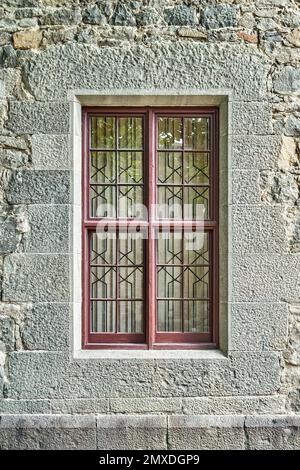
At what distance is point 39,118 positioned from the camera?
4.43m

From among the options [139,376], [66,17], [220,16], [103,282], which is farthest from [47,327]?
[220,16]

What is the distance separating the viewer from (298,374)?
4.38 meters

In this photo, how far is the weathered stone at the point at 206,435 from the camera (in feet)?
14.2

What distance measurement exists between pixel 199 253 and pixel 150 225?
1.52 feet

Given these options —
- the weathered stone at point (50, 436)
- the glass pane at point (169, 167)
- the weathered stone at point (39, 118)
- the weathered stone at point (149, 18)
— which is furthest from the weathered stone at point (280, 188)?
the weathered stone at point (50, 436)

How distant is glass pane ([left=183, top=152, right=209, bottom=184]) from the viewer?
4.64m

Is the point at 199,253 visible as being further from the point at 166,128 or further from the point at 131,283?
the point at 166,128

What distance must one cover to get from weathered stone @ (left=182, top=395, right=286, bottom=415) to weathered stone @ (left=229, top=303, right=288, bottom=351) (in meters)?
0.39

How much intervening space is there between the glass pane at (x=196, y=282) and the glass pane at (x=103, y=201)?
0.79 m

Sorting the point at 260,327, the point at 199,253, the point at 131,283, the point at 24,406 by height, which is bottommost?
the point at 24,406

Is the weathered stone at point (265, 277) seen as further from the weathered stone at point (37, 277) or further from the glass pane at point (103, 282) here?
the weathered stone at point (37, 277)
